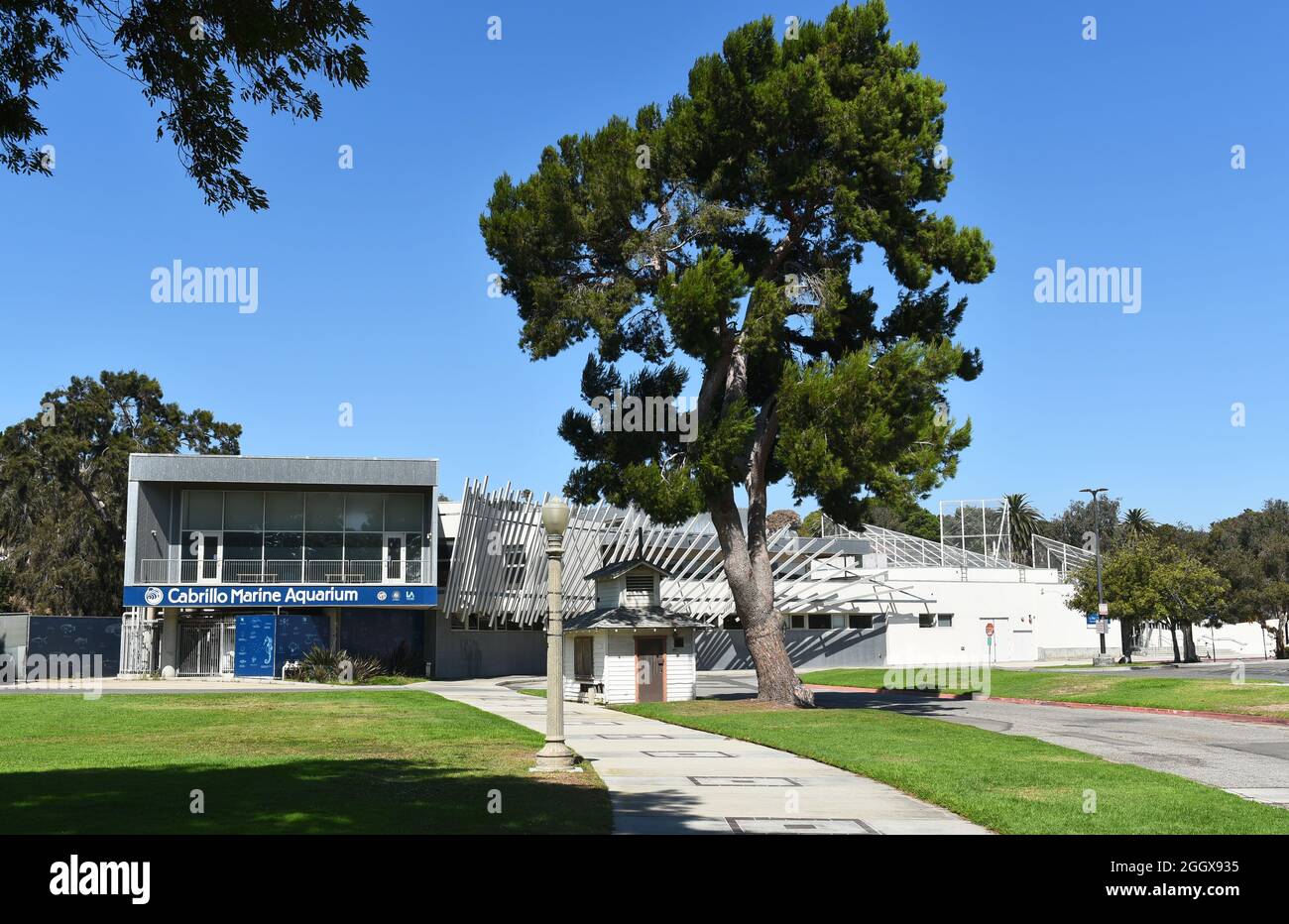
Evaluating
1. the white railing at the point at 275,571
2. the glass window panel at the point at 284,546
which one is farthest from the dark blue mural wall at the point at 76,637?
the glass window panel at the point at 284,546

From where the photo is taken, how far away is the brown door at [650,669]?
3234 cm

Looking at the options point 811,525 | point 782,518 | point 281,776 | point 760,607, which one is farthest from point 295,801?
point 782,518

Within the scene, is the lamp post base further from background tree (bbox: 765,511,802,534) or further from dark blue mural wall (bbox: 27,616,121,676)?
background tree (bbox: 765,511,802,534)

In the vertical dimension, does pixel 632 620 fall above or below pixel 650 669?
above

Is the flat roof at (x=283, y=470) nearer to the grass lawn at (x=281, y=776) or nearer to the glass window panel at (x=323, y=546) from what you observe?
the glass window panel at (x=323, y=546)

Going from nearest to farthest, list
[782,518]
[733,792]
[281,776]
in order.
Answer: [733,792]
[281,776]
[782,518]

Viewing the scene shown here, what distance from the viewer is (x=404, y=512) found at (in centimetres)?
4844

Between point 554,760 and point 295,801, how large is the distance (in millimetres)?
4085

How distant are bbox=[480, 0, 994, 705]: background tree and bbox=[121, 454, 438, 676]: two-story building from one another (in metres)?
17.5

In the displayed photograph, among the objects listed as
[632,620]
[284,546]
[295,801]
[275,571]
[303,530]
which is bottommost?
[295,801]

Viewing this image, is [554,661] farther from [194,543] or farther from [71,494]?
[71,494]

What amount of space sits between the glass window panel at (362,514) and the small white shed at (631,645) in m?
16.7
